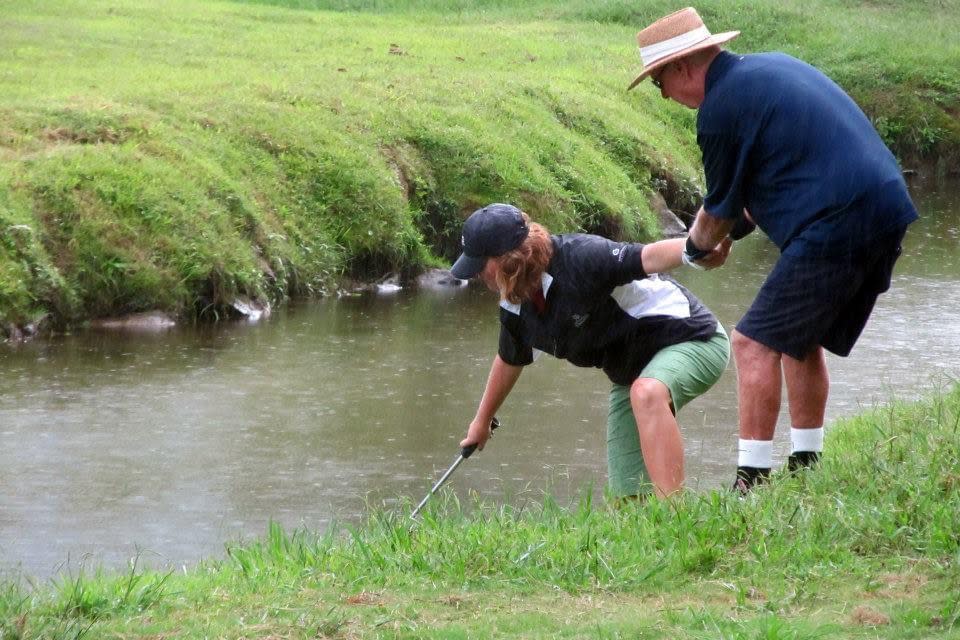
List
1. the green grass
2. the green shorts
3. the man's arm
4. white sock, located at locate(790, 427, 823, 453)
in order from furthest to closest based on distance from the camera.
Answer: white sock, located at locate(790, 427, 823, 453), the green shorts, the man's arm, the green grass

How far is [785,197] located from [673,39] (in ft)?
2.35

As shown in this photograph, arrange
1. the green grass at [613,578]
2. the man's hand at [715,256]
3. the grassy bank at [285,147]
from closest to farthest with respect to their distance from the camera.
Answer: the green grass at [613,578] → the man's hand at [715,256] → the grassy bank at [285,147]

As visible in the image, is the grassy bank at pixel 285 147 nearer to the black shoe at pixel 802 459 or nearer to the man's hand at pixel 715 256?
the man's hand at pixel 715 256

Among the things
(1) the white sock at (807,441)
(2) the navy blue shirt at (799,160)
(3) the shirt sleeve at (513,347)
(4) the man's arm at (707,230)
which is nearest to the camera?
(2) the navy blue shirt at (799,160)

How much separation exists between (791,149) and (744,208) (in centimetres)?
31

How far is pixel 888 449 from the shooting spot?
5.70 meters

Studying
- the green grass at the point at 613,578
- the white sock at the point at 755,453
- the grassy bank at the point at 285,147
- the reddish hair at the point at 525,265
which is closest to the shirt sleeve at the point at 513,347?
the reddish hair at the point at 525,265

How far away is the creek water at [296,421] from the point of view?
7797 millimetres

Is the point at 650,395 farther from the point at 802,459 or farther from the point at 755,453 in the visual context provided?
the point at 802,459

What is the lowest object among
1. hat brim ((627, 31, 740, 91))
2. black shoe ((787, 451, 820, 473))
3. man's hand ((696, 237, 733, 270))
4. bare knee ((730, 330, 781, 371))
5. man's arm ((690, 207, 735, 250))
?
black shoe ((787, 451, 820, 473))

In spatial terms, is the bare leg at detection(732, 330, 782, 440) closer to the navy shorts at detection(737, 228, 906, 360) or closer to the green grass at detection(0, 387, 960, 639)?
the navy shorts at detection(737, 228, 906, 360)

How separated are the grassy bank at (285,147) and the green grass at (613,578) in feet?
24.0

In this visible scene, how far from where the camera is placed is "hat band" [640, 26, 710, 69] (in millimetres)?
5523

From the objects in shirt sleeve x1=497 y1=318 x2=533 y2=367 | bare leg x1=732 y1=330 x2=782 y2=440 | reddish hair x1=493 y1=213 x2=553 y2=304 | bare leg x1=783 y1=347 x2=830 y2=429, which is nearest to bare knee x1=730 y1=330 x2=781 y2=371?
bare leg x1=732 y1=330 x2=782 y2=440
